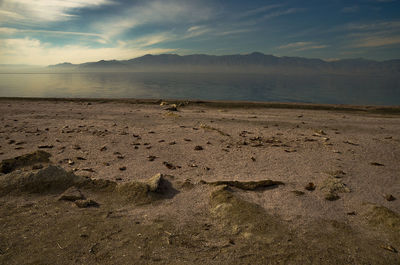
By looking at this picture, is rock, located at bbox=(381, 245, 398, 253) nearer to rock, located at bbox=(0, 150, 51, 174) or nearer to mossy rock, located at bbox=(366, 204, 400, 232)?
mossy rock, located at bbox=(366, 204, 400, 232)

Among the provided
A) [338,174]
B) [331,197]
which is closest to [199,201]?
[331,197]

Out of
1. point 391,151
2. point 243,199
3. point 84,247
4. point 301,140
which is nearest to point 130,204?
point 84,247

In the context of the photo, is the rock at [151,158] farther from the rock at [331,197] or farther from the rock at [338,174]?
the rock at [338,174]

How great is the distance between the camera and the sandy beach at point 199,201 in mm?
2904

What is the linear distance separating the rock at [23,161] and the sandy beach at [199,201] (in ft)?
0.11

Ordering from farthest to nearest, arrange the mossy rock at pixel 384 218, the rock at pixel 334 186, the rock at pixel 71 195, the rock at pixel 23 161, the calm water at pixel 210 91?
the calm water at pixel 210 91, the rock at pixel 23 161, the rock at pixel 334 186, the rock at pixel 71 195, the mossy rock at pixel 384 218

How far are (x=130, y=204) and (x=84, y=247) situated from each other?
3.88ft

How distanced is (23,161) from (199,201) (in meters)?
4.71

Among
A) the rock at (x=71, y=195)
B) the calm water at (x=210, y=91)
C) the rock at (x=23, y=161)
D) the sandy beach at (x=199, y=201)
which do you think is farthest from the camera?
the calm water at (x=210, y=91)

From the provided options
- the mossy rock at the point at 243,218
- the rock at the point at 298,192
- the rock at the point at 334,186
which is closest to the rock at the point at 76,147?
the mossy rock at the point at 243,218

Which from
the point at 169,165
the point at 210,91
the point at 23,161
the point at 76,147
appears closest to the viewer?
the point at 23,161

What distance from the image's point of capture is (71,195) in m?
4.15

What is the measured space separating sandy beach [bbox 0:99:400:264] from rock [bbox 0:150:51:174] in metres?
0.03

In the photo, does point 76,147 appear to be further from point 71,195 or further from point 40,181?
point 71,195
